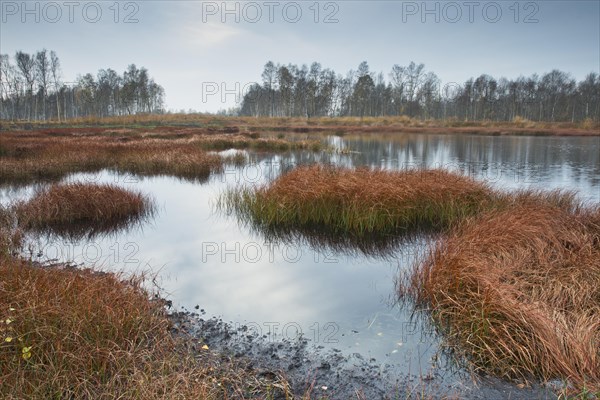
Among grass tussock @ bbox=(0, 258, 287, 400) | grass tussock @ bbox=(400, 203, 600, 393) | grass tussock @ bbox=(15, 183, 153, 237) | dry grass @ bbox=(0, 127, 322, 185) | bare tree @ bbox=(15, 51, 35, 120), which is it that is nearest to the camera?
grass tussock @ bbox=(0, 258, 287, 400)

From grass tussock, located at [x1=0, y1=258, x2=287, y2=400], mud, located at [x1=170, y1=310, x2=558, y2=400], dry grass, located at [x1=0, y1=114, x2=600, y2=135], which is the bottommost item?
mud, located at [x1=170, y1=310, x2=558, y2=400]

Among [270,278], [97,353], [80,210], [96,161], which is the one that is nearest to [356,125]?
[96,161]

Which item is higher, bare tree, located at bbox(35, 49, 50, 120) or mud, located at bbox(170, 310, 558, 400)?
bare tree, located at bbox(35, 49, 50, 120)

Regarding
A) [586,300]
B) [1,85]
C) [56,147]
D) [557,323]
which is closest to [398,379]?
[557,323]

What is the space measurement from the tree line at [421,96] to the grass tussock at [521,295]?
242 ft

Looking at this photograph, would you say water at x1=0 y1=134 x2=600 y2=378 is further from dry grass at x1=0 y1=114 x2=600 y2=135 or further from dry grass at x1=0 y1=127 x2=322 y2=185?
dry grass at x1=0 y1=114 x2=600 y2=135

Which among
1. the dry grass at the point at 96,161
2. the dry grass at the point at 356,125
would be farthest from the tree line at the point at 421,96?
the dry grass at the point at 96,161

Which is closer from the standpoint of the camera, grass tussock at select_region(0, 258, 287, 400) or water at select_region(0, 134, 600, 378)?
grass tussock at select_region(0, 258, 287, 400)

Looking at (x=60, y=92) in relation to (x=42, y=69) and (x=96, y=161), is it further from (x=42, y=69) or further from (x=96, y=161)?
(x=96, y=161)

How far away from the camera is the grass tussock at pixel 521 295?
4059 mm

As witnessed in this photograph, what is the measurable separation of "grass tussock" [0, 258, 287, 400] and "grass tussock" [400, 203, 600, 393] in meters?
2.43

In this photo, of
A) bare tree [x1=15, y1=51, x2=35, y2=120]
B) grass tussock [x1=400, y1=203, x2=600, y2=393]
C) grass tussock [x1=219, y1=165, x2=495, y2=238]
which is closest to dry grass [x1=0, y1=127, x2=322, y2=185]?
grass tussock [x1=219, y1=165, x2=495, y2=238]

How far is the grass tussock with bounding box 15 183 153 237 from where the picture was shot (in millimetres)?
9953

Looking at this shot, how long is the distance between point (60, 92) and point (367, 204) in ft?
290
